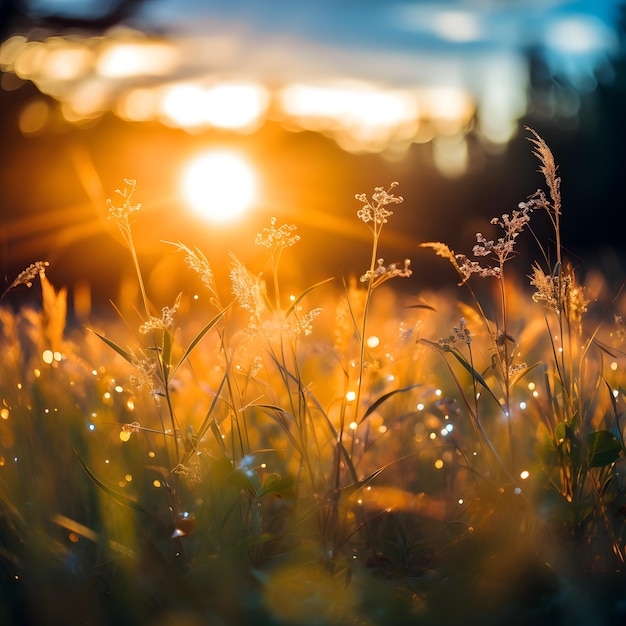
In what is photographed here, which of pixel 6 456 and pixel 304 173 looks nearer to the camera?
pixel 6 456

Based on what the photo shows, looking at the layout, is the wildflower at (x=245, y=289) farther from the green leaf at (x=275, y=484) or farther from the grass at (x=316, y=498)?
the green leaf at (x=275, y=484)

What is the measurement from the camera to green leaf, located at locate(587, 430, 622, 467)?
161 cm

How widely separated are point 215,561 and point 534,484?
0.75 meters

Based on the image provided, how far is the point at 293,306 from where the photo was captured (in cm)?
168

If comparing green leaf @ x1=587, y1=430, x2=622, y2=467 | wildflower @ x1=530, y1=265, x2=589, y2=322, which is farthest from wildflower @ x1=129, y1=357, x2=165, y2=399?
green leaf @ x1=587, y1=430, x2=622, y2=467

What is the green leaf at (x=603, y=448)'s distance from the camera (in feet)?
5.30

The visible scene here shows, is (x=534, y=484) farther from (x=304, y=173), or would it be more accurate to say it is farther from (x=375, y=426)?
(x=304, y=173)

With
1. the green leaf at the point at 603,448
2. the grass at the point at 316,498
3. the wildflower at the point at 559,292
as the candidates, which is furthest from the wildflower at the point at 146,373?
the green leaf at the point at 603,448

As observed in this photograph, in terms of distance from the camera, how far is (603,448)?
5.32 ft

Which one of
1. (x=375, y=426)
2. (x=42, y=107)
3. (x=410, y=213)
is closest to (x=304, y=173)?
(x=410, y=213)

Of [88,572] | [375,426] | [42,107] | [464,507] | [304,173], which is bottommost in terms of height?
[88,572]

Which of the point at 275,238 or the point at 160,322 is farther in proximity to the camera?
the point at 275,238

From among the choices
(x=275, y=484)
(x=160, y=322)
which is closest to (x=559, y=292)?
(x=275, y=484)

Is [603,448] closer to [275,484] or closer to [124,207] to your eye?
[275,484]
